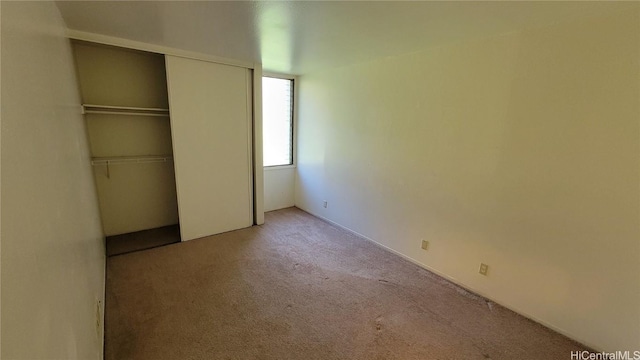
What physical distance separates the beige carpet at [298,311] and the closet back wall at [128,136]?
77cm

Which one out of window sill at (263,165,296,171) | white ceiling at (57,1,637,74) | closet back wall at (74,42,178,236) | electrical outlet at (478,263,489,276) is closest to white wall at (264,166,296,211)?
window sill at (263,165,296,171)

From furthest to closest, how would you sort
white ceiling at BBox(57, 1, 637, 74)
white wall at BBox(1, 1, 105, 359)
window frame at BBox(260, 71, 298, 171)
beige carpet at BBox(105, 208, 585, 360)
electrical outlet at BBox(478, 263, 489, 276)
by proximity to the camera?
1. window frame at BBox(260, 71, 298, 171)
2. electrical outlet at BBox(478, 263, 489, 276)
3. beige carpet at BBox(105, 208, 585, 360)
4. white ceiling at BBox(57, 1, 637, 74)
5. white wall at BBox(1, 1, 105, 359)

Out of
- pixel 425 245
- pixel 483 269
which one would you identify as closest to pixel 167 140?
pixel 425 245

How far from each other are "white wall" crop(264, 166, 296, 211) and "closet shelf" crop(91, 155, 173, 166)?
4.79 feet

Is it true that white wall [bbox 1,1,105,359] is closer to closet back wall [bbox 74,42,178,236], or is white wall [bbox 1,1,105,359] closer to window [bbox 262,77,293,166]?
closet back wall [bbox 74,42,178,236]

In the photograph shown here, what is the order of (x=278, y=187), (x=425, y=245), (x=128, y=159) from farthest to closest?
(x=278, y=187) → (x=128, y=159) → (x=425, y=245)

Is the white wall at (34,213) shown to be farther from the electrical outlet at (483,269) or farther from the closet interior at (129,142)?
the electrical outlet at (483,269)

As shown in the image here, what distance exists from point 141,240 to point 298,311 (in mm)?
2327

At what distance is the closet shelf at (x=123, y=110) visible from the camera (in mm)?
→ 2797

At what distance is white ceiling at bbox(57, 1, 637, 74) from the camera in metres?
1.66

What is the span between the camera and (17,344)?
51 centimetres

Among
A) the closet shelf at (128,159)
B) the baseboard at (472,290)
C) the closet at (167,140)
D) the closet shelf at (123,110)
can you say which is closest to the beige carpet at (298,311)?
the baseboard at (472,290)

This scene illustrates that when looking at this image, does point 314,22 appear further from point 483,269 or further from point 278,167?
point 278,167

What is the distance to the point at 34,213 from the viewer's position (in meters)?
0.73
